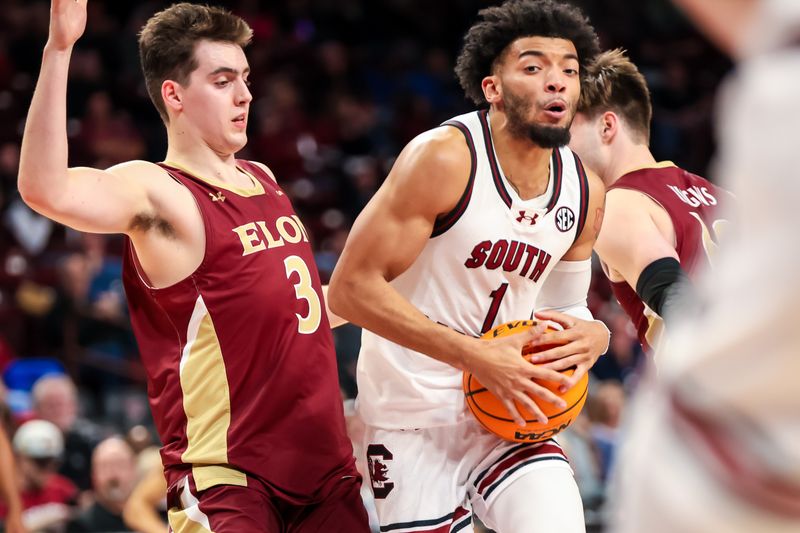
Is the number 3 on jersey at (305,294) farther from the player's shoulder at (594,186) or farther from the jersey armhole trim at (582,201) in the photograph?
the player's shoulder at (594,186)

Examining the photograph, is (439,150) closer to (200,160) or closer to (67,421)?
(200,160)

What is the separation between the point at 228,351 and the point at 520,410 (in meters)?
1.01

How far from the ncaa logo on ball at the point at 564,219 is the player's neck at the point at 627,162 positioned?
0.70 meters

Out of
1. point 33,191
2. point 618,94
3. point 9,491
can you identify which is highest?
point 618,94

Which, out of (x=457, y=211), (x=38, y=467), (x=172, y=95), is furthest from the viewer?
(x=38, y=467)

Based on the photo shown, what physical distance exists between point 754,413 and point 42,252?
959 centimetres

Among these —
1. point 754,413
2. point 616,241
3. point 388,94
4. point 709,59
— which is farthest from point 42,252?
point 709,59

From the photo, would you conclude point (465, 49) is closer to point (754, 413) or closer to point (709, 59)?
point (754, 413)

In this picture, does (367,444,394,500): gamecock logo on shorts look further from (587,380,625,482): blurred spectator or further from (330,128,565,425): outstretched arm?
(587,380,625,482): blurred spectator

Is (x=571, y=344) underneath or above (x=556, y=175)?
underneath

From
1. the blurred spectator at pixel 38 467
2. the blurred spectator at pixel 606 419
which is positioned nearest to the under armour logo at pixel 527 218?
the blurred spectator at pixel 38 467

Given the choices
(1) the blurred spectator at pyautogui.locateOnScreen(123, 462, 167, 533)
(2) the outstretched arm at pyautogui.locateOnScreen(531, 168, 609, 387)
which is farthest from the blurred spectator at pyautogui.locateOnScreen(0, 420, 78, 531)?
(2) the outstretched arm at pyautogui.locateOnScreen(531, 168, 609, 387)

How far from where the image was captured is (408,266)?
412 centimetres

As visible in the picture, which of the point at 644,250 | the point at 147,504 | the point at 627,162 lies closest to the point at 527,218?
the point at 644,250
